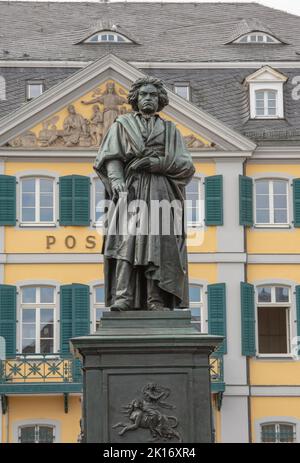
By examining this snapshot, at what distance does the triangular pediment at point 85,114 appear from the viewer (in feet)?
108

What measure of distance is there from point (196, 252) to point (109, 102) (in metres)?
4.40

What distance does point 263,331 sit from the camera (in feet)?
108

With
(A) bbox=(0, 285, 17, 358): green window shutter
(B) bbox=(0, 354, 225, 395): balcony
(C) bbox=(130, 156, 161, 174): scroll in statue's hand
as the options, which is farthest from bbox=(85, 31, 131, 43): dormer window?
(C) bbox=(130, 156, 161, 174): scroll in statue's hand

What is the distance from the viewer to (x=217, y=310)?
32281 millimetres

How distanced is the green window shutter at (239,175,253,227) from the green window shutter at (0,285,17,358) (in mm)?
6133

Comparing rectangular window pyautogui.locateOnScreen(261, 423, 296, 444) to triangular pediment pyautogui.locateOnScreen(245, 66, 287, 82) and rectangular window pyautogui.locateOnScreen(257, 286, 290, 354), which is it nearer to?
rectangular window pyautogui.locateOnScreen(257, 286, 290, 354)

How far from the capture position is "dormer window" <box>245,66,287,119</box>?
34938mm

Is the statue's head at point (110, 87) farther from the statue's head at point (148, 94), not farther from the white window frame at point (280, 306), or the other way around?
the statue's head at point (148, 94)

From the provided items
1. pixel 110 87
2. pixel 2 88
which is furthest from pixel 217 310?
pixel 2 88

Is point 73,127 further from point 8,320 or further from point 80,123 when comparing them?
point 8,320

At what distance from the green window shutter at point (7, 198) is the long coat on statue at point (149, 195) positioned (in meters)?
22.0

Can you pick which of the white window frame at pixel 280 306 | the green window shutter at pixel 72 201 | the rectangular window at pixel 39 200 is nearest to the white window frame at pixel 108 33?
the rectangular window at pixel 39 200

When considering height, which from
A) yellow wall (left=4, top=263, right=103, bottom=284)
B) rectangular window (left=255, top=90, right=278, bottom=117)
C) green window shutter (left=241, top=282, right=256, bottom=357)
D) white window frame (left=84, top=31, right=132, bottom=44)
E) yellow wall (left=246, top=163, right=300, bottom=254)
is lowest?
green window shutter (left=241, top=282, right=256, bottom=357)
